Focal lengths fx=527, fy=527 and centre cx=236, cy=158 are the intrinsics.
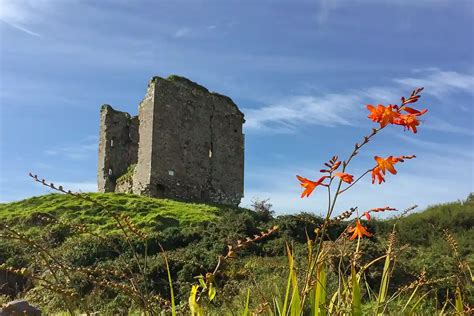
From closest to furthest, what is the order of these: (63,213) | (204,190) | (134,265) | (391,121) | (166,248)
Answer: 1. (391,121)
2. (134,265)
3. (166,248)
4. (63,213)
5. (204,190)

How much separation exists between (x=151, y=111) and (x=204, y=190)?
196 inches

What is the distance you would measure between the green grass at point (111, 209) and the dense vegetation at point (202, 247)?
0.04 metres

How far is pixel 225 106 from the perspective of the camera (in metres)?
29.6

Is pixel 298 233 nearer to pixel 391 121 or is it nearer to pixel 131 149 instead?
pixel 391 121

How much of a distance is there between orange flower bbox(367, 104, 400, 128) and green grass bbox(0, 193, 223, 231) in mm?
14350

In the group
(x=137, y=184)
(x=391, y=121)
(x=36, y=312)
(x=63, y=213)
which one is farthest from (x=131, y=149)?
→ (x=391, y=121)

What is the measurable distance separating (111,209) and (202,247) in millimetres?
5521

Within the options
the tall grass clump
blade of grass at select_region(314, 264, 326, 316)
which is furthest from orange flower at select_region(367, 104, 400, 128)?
blade of grass at select_region(314, 264, 326, 316)

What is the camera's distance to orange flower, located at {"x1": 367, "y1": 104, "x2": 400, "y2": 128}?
7.06ft

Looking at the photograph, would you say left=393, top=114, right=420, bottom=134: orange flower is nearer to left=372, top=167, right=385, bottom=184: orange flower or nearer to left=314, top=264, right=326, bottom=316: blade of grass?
left=372, top=167, right=385, bottom=184: orange flower

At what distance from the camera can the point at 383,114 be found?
2.16 m

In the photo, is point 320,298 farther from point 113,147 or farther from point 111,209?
point 113,147

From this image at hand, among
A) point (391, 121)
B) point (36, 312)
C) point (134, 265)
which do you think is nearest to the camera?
point (391, 121)

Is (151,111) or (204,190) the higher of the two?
(151,111)
